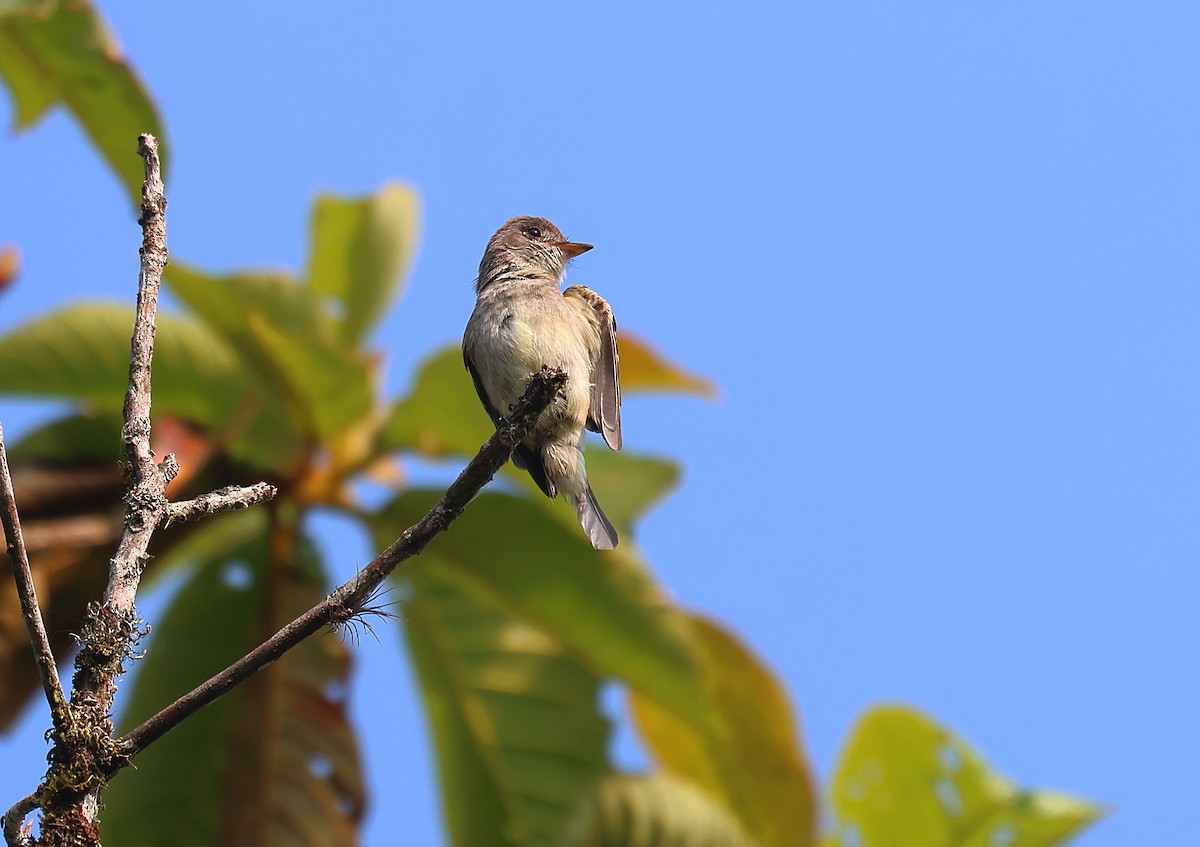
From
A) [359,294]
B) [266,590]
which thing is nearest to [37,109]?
[359,294]

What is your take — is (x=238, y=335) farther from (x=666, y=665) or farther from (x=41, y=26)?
(x=666, y=665)

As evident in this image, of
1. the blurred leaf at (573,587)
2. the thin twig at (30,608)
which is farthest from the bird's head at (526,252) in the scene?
the thin twig at (30,608)

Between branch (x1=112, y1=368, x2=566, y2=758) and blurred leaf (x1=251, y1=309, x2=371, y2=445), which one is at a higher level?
blurred leaf (x1=251, y1=309, x2=371, y2=445)

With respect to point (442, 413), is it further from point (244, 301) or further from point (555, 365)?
point (555, 365)

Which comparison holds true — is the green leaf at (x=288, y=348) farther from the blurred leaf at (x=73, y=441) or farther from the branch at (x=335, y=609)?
the branch at (x=335, y=609)

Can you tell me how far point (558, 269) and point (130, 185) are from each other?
8.64ft

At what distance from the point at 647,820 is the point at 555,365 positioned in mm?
2618

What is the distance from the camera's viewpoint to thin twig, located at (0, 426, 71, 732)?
7.25 feet

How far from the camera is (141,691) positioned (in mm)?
7070

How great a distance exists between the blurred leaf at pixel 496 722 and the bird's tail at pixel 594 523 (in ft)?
9.42

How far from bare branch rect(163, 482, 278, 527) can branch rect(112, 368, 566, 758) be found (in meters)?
0.25

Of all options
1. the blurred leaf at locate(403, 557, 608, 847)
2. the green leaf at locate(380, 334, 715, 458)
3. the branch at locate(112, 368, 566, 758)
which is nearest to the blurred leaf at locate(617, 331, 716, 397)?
the green leaf at locate(380, 334, 715, 458)

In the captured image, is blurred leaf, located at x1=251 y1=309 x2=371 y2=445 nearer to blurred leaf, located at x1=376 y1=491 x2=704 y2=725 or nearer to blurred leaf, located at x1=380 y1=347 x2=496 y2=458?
blurred leaf, located at x1=380 y1=347 x2=496 y2=458

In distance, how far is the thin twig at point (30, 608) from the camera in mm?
2209
